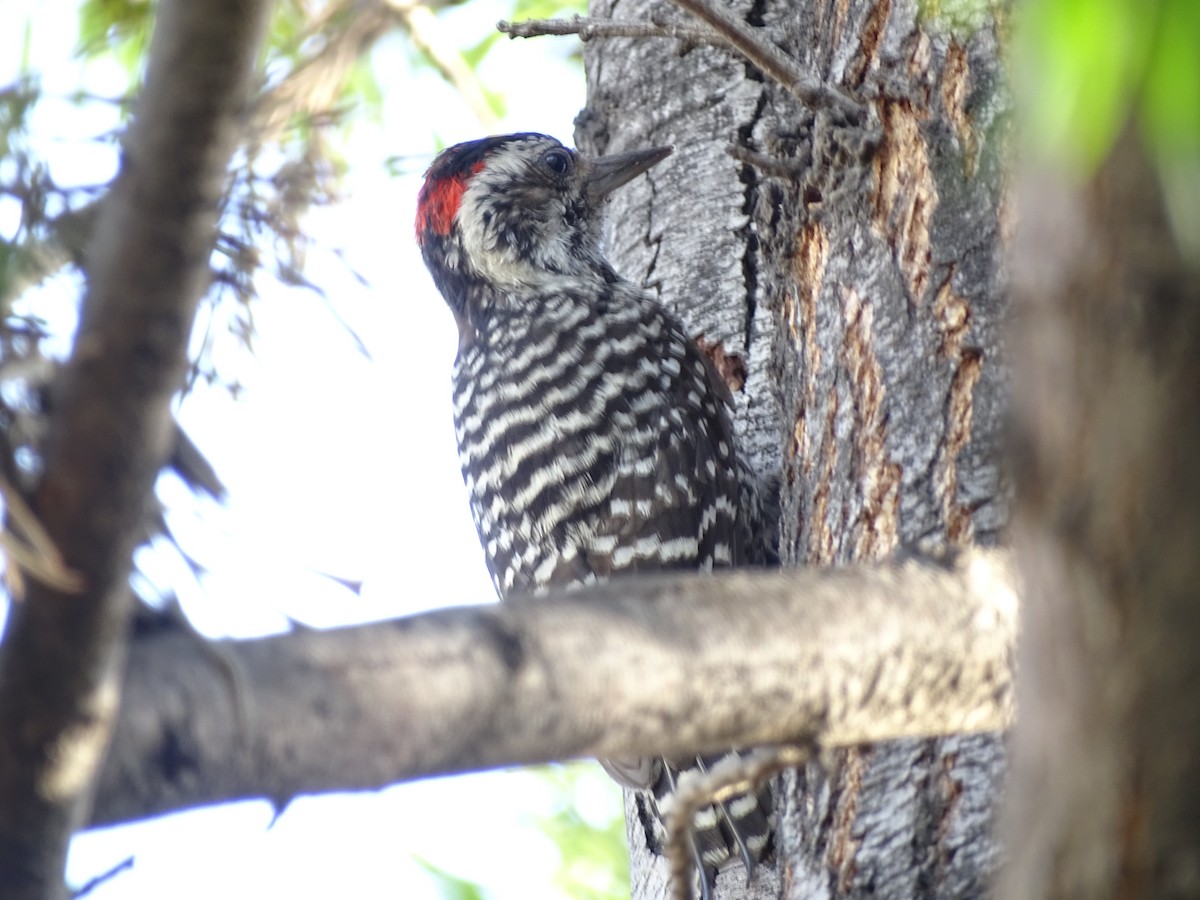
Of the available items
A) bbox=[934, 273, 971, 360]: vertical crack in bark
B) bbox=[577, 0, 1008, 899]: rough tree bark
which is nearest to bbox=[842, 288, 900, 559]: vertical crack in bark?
bbox=[577, 0, 1008, 899]: rough tree bark

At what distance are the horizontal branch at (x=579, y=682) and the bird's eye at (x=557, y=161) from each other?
2921 mm

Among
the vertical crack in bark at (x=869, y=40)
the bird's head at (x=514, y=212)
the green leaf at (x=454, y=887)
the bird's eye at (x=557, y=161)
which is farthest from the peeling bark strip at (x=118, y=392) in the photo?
the bird's eye at (x=557, y=161)

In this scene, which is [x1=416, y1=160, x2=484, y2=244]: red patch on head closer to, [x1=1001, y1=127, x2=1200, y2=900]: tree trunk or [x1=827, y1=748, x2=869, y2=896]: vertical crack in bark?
A: [x1=827, y1=748, x2=869, y2=896]: vertical crack in bark

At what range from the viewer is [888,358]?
2539 mm

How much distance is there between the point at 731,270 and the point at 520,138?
991 mm

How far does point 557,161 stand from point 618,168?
35 centimetres

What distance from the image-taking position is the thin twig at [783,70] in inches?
99.9

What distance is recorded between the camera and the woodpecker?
3.36m

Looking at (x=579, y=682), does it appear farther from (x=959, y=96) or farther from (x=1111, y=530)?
(x=959, y=96)

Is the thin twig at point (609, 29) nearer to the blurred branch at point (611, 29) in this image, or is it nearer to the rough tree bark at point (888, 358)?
the blurred branch at point (611, 29)

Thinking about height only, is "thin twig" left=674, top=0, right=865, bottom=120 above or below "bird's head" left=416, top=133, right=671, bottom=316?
below

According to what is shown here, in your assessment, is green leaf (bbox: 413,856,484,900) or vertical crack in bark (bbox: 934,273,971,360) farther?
green leaf (bbox: 413,856,484,900)

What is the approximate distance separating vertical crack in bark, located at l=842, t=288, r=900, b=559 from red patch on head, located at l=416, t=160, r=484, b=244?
2033mm

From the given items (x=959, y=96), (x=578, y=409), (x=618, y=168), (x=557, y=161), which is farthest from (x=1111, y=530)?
(x=557, y=161)
